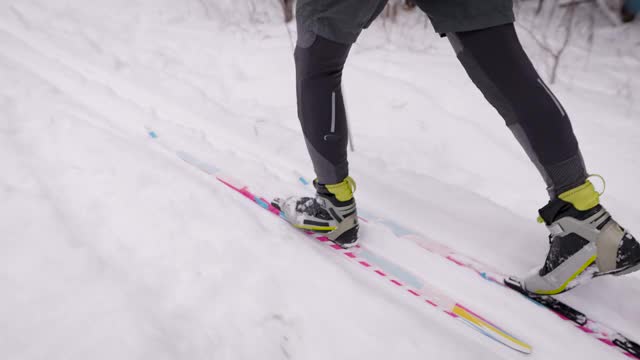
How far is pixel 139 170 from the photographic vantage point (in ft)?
5.12

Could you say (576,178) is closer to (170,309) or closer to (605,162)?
(605,162)

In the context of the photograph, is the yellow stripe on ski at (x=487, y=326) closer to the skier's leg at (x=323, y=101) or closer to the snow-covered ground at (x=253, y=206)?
the snow-covered ground at (x=253, y=206)

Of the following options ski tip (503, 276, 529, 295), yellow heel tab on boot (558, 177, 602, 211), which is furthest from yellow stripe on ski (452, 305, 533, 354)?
yellow heel tab on boot (558, 177, 602, 211)

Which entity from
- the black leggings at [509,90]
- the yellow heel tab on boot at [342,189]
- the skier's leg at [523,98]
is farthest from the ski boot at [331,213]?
the skier's leg at [523,98]

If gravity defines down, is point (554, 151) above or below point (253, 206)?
above

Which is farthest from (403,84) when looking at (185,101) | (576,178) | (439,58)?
(576,178)

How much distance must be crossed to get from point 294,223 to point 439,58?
6.54 feet

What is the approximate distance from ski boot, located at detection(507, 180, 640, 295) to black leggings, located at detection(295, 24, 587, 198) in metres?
0.05

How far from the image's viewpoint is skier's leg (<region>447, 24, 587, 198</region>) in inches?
33.6

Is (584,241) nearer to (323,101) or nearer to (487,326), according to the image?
(487,326)

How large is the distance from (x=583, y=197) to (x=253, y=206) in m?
1.06

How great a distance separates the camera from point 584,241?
972mm

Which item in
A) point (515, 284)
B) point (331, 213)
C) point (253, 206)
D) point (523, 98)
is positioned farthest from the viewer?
point (253, 206)

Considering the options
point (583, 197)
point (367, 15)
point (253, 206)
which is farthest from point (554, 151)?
point (253, 206)
